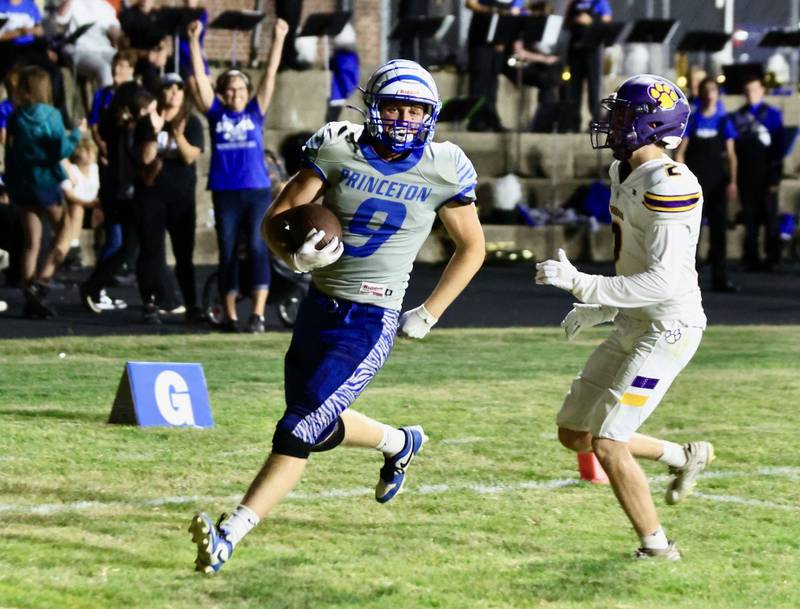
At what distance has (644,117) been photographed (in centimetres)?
635

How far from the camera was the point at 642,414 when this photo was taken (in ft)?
20.8

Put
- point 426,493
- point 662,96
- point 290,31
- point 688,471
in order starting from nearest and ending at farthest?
point 662,96 < point 688,471 < point 426,493 < point 290,31

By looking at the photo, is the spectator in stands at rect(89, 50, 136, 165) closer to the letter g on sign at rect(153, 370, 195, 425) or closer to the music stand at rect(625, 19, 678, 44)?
the letter g on sign at rect(153, 370, 195, 425)

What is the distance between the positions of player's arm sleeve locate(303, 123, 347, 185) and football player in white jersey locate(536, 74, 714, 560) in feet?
2.76

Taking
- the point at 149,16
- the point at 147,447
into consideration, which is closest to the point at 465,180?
the point at 147,447

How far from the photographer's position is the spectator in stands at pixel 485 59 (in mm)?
21797

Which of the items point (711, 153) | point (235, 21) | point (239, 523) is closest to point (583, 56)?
point (235, 21)

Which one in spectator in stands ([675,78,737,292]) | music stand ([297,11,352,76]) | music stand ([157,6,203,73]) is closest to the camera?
spectator in stands ([675,78,737,292])

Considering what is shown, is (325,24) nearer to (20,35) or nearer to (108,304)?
(20,35)

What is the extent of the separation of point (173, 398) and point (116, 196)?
595cm

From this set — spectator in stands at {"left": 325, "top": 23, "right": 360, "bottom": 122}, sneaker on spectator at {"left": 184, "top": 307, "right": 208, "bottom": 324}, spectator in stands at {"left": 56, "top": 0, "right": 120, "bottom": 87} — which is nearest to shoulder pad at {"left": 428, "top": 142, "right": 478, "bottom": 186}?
sneaker on spectator at {"left": 184, "top": 307, "right": 208, "bottom": 324}

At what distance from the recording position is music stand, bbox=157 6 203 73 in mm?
18672

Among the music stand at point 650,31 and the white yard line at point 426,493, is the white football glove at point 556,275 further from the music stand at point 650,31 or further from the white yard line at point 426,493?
the music stand at point 650,31

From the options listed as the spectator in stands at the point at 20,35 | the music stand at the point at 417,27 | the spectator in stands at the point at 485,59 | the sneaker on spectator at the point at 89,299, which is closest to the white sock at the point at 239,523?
the sneaker on spectator at the point at 89,299
